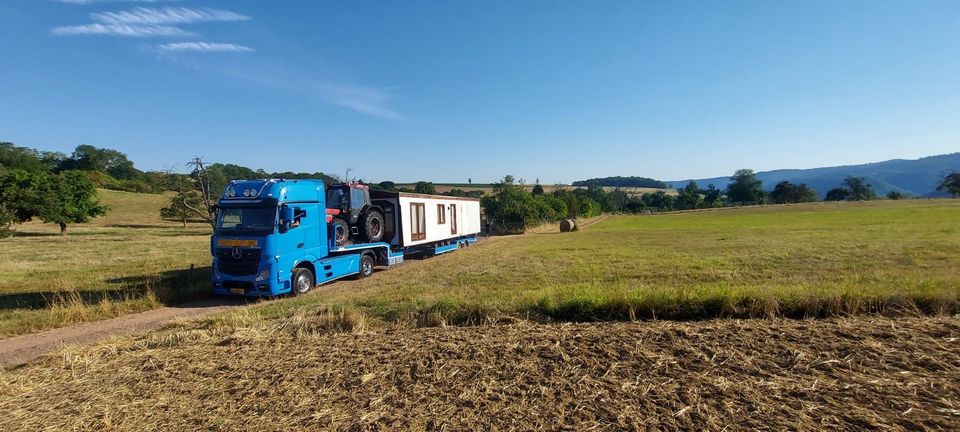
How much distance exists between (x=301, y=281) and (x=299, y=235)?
1.33 meters

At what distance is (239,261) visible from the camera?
12.0 m

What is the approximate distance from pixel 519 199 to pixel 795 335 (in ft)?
137

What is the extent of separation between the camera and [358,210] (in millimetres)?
16531

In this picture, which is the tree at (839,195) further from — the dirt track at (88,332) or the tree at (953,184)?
the dirt track at (88,332)

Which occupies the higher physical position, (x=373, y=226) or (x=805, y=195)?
(x=373, y=226)

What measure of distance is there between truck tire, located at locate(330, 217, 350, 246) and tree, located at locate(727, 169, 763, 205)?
139866 mm

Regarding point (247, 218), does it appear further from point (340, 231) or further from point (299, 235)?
point (340, 231)

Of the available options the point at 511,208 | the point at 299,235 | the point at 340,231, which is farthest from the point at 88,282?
the point at 511,208

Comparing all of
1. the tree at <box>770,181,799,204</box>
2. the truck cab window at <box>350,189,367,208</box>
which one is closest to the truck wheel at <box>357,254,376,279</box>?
the truck cab window at <box>350,189,367,208</box>

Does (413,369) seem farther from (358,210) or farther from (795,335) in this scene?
Answer: (358,210)

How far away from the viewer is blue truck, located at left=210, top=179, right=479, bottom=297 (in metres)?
12.0

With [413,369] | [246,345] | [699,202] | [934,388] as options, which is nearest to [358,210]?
[246,345]

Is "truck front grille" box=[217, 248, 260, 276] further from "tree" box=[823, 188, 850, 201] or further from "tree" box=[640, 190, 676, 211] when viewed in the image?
"tree" box=[823, 188, 850, 201]

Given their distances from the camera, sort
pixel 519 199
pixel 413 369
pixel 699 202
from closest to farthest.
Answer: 1. pixel 413 369
2. pixel 519 199
3. pixel 699 202
